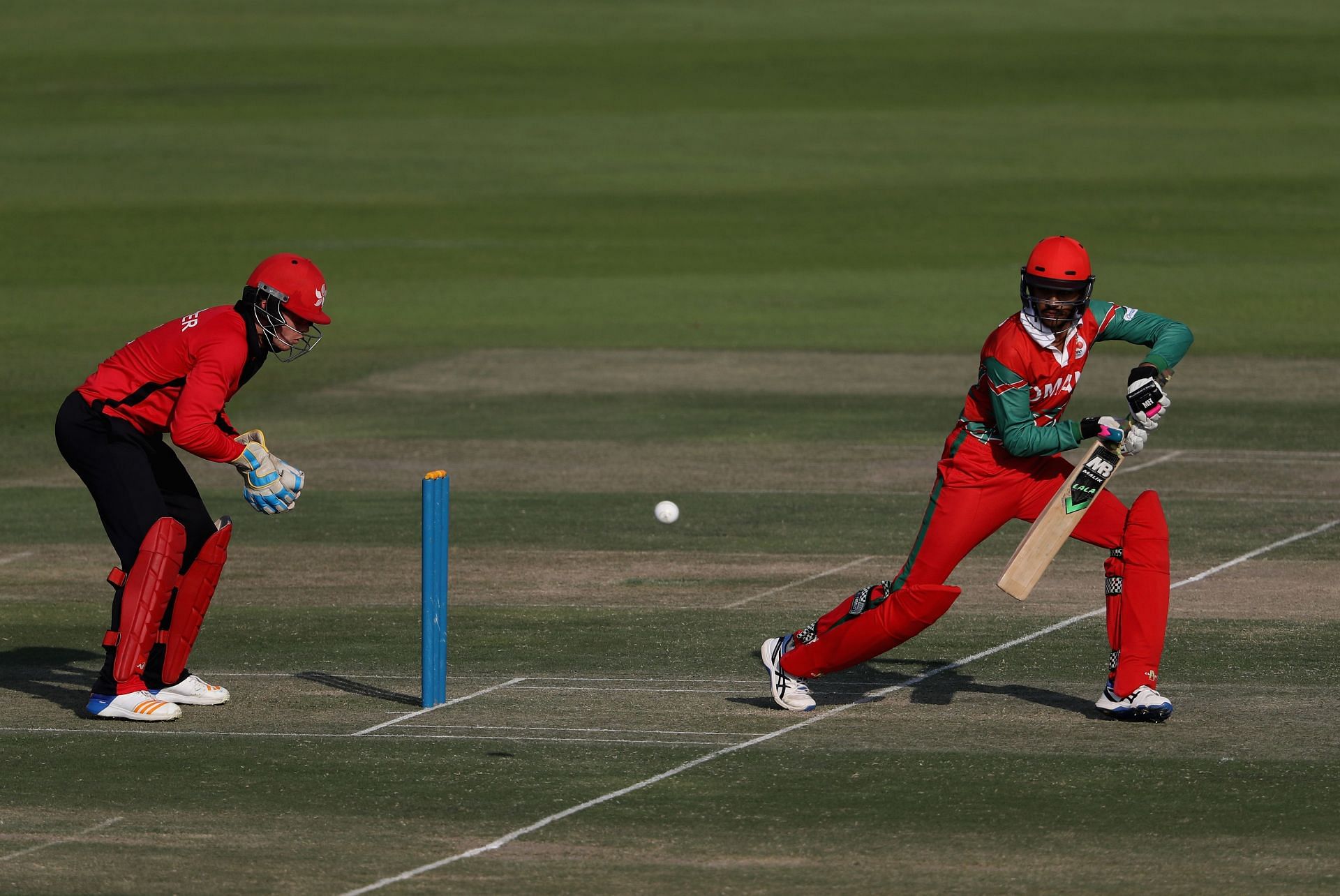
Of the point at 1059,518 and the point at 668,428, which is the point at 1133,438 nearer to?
the point at 1059,518

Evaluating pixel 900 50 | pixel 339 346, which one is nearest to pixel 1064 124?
pixel 900 50

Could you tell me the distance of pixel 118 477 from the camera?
31.1 feet

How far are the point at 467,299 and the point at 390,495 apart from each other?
46.2ft

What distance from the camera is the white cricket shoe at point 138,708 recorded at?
31.0ft

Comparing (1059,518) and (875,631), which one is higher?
(1059,518)

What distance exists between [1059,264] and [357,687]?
12.4ft

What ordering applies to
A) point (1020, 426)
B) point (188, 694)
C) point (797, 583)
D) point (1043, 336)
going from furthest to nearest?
point (797, 583) → point (188, 694) → point (1043, 336) → point (1020, 426)

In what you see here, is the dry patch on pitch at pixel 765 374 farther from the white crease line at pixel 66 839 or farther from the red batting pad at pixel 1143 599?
the white crease line at pixel 66 839

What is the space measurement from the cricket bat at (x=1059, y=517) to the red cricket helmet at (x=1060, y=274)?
23.6 inches

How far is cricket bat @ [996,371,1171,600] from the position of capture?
356 inches

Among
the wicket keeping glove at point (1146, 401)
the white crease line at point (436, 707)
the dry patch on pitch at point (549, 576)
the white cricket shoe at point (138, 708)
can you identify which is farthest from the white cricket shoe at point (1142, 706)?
the white cricket shoe at point (138, 708)

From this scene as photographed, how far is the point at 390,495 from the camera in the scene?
16.1m

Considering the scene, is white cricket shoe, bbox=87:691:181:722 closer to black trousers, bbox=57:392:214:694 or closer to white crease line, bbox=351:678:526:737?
black trousers, bbox=57:392:214:694

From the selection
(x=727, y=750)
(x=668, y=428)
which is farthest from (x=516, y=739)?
(x=668, y=428)
